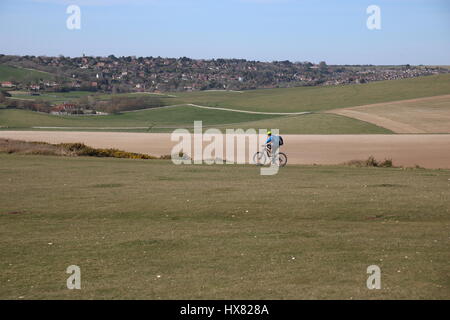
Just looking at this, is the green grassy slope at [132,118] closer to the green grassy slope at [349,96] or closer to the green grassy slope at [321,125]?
the green grassy slope at [349,96]

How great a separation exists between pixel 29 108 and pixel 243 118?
1770 inches

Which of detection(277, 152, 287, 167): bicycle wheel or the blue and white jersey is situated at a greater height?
the blue and white jersey

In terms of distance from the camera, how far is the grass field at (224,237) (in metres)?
9.82

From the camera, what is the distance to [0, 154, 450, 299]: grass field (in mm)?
9820

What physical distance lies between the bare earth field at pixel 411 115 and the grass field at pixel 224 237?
55.8 meters

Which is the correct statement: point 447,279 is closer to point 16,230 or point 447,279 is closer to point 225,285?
point 225,285

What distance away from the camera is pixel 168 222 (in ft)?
53.0

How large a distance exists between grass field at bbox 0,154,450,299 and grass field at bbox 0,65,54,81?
171082mm

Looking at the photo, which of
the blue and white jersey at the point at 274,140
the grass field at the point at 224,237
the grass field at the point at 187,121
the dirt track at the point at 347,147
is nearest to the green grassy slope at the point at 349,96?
the grass field at the point at 187,121

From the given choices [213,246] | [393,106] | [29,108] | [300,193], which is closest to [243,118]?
[393,106]

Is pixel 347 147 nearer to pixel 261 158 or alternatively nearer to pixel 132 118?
pixel 261 158

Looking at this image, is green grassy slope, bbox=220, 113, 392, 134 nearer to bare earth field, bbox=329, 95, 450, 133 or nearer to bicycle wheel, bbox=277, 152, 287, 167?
bare earth field, bbox=329, 95, 450, 133

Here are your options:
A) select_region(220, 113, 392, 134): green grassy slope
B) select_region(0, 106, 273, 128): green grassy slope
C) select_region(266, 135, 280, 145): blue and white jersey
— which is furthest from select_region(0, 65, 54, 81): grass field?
select_region(266, 135, 280, 145): blue and white jersey
